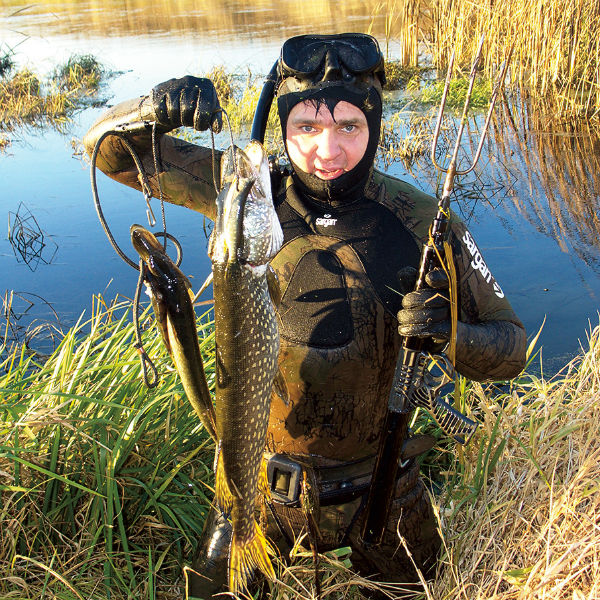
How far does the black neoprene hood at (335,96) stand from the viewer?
2.47m

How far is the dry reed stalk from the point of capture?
2.49 metres

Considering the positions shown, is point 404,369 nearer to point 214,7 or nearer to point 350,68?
point 350,68

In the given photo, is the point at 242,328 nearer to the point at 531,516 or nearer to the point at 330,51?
the point at 330,51

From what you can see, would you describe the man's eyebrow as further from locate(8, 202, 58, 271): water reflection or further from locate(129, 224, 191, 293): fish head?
locate(8, 202, 58, 271): water reflection

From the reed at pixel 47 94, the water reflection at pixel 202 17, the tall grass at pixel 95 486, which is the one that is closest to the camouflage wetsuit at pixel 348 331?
the tall grass at pixel 95 486

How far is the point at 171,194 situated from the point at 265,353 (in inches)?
39.0

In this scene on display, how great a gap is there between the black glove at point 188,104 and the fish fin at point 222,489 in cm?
124

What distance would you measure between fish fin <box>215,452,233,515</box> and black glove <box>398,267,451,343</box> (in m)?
0.83

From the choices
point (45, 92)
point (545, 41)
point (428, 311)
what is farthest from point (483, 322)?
point (45, 92)

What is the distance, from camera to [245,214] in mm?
2111

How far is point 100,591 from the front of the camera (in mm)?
2848

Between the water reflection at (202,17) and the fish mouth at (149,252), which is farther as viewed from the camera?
the water reflection at (202,17)

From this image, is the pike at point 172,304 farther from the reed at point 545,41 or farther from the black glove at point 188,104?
the reed at point 545,41

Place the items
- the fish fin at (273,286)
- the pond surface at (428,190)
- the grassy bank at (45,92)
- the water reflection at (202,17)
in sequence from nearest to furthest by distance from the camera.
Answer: the fish fin at (273,286), the pond surface at (428,190), the grassy bank at (45,92), the water reflection at (202,17)
